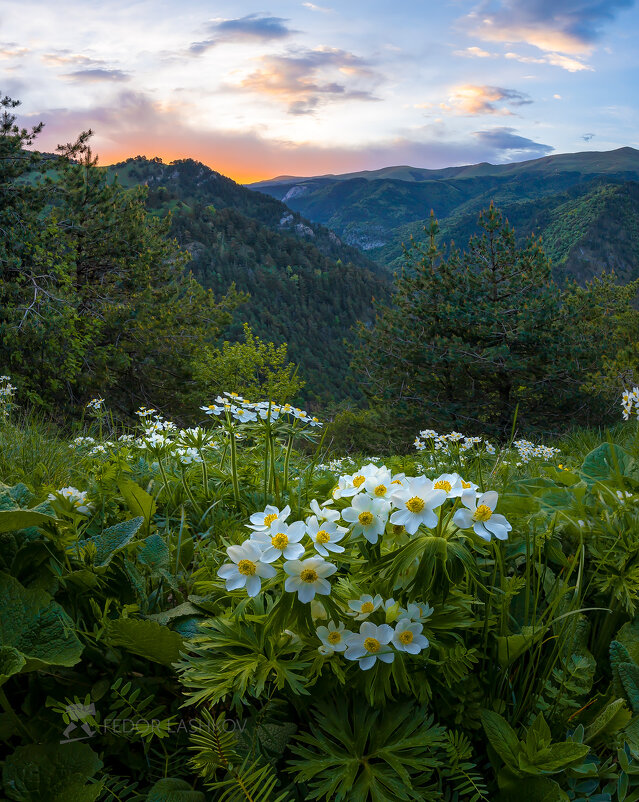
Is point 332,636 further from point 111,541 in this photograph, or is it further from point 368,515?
point 111,541

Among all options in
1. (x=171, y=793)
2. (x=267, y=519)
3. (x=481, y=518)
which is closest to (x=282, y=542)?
(x=267, y=519)

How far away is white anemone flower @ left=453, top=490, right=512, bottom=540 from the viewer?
1058 mm

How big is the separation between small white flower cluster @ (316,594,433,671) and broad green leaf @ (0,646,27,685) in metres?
0.54

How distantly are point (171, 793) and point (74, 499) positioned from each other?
874 mm

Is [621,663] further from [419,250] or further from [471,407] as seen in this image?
[419,250]

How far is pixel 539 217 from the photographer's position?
99.9 metres

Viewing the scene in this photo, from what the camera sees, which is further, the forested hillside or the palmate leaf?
the forested hillside

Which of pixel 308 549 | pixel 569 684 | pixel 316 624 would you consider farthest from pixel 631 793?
pixel 308 549

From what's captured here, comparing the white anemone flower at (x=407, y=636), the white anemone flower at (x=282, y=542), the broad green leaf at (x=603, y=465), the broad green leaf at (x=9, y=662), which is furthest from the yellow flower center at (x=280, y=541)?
the broad green leaf at (x=603, y=465)

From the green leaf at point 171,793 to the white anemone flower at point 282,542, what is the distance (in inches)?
19.4

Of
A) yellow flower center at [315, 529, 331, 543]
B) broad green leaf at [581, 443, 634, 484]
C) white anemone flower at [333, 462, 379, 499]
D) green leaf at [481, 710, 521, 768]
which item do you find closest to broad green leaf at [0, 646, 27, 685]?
yellow flower center at [315, 529, 331, 543]

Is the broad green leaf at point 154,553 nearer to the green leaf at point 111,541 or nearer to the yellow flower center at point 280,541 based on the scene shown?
the green leaf at point 111,541

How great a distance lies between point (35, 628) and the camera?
113 centimetres

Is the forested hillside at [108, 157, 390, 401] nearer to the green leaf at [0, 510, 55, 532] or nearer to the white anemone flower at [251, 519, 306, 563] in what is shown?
the green leaf at [0, 510, 55, 532]
